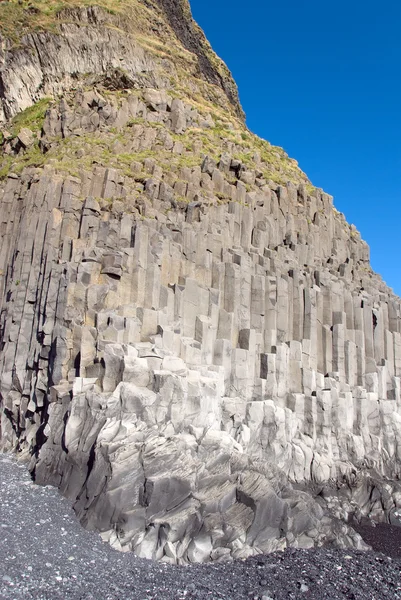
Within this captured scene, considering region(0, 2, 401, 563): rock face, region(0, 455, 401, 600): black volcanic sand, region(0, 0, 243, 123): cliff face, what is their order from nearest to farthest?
region(0, 455, 401, 600): black volcanic sand → region(0, 2, 401, 563): rock face → region(0, 0, 243, 123): cliff face

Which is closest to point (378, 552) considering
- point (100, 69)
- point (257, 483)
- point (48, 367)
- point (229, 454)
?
point (257, 483)

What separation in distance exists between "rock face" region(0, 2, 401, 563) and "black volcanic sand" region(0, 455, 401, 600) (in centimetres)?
59

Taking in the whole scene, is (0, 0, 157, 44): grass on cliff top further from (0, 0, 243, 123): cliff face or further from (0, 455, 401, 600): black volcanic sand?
(0, 455, 401, 600): black volcanic sand

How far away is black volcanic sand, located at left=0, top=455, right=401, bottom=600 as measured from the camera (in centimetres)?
977

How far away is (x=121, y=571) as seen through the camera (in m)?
10.6

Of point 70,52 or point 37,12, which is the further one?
point 37,12

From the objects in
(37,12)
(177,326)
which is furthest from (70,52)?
(177,326)

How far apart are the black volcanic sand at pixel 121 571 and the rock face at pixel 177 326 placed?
59 cm

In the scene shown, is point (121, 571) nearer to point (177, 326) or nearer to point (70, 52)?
point (177, 326)

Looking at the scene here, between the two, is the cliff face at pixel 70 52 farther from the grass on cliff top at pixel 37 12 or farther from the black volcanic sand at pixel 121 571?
the black volcanic sand at pixel 121 571

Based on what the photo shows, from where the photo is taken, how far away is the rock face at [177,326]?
1318 cm

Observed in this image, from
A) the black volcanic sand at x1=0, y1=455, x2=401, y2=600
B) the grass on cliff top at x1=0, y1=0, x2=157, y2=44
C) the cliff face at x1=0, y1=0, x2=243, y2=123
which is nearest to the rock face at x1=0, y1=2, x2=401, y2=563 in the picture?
the cliff face at x1=0, y1=0, x2=243, y2=123

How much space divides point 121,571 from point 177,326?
8.79m

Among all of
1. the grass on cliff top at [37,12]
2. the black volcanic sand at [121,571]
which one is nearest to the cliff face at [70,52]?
the grass on cliff top at [37,12]
